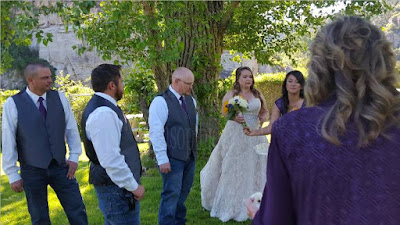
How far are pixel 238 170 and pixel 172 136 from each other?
4.46 ft

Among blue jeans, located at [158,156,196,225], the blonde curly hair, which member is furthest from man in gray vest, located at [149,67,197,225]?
the blonde curly hair

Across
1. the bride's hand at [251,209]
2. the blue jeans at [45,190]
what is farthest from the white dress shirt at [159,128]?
the bride's hand at [251,209]

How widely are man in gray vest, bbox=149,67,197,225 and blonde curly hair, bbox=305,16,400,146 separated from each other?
2.95 m

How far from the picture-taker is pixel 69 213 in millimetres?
4133

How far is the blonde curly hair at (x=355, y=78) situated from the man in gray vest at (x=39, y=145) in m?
3.16

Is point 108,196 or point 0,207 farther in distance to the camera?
point 0,207

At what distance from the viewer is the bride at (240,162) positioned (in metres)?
5.19

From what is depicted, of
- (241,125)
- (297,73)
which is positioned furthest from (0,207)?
(297,73)

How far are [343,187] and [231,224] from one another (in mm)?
3922

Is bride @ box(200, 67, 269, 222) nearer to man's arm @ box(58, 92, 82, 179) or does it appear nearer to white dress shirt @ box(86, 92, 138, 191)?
man's arm @ box(58, 92, 82, 179)

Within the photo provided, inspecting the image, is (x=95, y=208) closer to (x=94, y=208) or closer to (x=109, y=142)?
(x=94, y=208)

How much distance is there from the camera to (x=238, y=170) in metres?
5.25

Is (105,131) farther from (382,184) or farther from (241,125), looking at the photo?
(241,125)

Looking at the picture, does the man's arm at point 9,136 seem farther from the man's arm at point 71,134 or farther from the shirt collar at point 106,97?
the shirt collar at point 106,97
